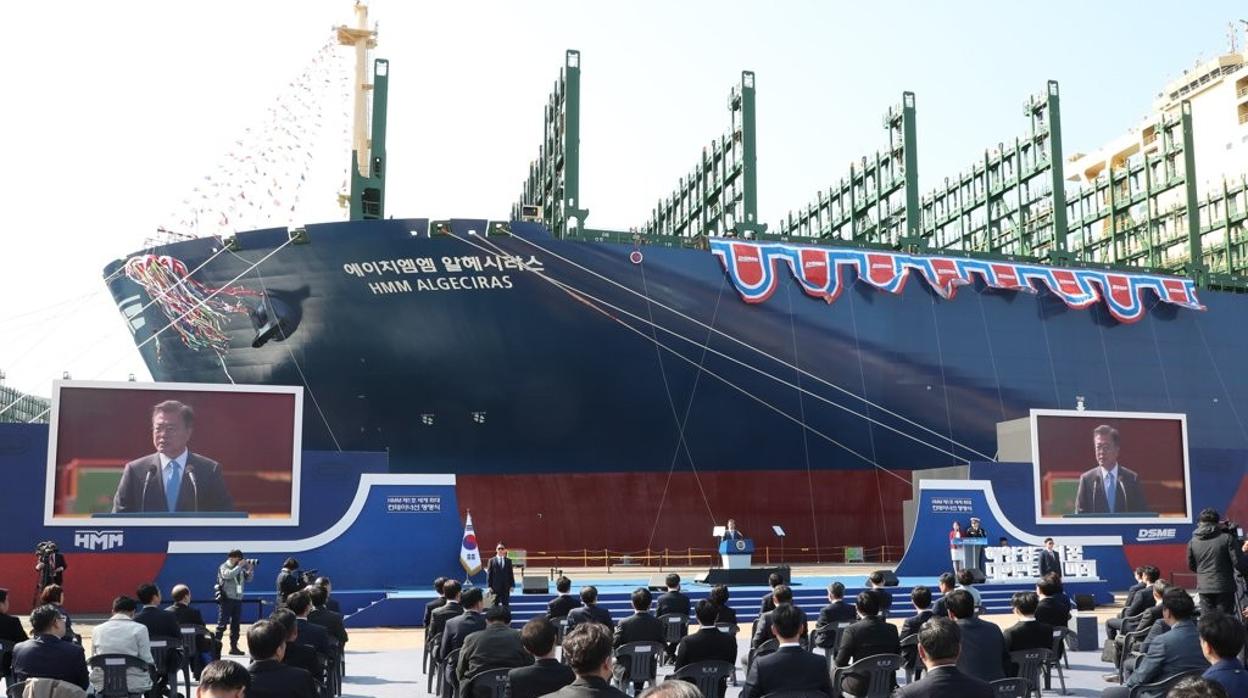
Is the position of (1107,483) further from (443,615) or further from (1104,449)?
(443,615)

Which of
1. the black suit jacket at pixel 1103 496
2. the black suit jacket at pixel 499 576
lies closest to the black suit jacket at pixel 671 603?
the black suit jacket at pixel 499 576

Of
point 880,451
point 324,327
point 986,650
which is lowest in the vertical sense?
point 986,650

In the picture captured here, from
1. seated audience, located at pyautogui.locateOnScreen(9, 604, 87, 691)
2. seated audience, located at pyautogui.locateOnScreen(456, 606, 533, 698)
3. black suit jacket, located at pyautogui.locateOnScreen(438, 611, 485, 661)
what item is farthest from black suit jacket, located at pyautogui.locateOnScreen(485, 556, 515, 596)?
seated audience, located at pyautogui.locateOnScreen(9, 604, 87, 691)

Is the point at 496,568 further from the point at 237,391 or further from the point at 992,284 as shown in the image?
the point at 992,284

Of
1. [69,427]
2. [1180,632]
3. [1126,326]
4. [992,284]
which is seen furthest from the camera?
[1126,326]

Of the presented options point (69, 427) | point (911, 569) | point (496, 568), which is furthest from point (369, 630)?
point (911, 569)

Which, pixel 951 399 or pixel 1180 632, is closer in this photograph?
pixel 1180 632

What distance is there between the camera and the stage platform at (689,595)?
17547 millimetres

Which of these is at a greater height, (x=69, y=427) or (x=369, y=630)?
(x=69, y=427)

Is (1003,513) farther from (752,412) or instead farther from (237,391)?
(237,391)

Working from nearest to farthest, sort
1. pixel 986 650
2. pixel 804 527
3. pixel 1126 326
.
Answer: pixel 986 650, pixel 804 527, pixel 1126 326

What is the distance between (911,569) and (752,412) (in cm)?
787

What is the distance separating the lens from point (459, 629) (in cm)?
895

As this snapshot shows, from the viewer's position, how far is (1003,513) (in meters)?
22.5
